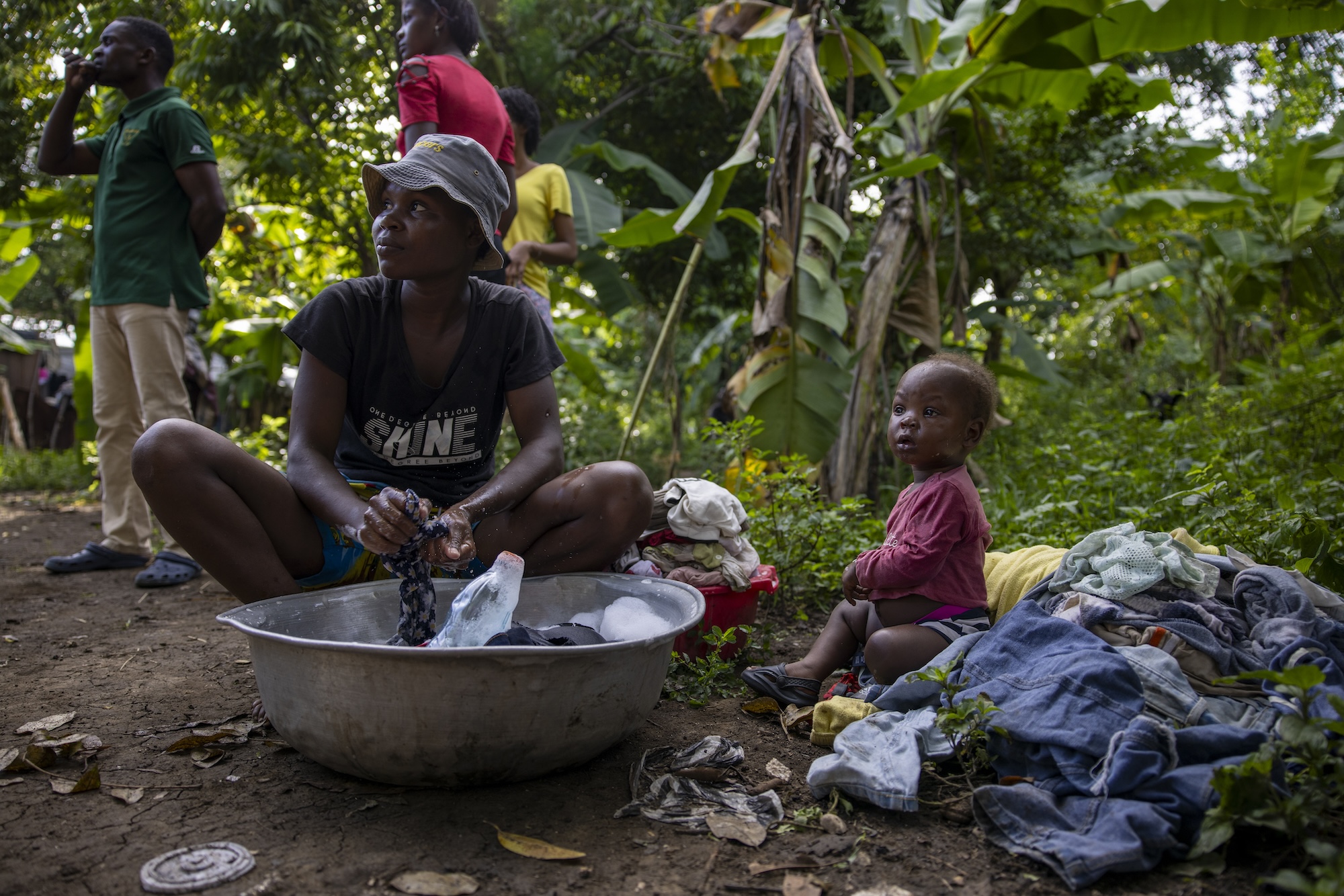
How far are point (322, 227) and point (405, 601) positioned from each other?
5.31 meters

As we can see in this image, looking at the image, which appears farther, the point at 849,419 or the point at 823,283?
the point at 849,419

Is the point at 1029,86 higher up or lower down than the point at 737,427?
higher up

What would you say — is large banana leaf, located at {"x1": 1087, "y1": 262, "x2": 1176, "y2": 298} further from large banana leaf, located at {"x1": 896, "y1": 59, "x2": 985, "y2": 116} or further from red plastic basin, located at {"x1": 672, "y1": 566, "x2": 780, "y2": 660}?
red plastic basin, located at {"x1": 672, "y1": 566, "x2": 780, "y2": 660}

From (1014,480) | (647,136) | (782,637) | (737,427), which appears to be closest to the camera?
(782,637)

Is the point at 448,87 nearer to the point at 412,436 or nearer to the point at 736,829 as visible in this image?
the point at 412,436

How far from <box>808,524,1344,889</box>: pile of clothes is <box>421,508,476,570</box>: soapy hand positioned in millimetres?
819

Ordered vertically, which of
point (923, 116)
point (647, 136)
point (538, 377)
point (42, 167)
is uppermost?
point (647, 136)

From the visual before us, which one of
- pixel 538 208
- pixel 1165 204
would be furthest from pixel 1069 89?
pixel 538 208

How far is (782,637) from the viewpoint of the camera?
108 inches

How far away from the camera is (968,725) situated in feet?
5.34

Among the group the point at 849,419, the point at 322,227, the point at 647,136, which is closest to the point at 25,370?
the point at 322,227

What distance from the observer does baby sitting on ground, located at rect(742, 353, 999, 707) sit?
2.05 meters

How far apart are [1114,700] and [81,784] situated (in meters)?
1.93

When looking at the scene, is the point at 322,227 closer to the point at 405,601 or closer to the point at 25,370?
the point at 405,601
